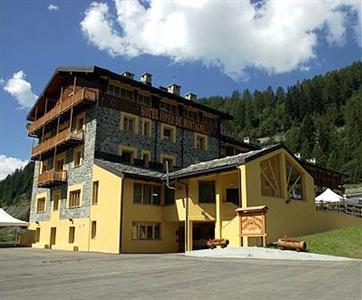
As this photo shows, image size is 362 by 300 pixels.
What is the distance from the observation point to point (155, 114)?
3284 cm

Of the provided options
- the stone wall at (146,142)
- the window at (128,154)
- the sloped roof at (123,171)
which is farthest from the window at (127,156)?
the sloped roof at (123,171)

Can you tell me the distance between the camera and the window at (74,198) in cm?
3044

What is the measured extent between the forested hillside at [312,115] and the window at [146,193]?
6638 centimetres

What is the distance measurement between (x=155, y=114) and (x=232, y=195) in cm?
1115

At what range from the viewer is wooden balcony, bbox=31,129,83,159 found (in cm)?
→ 3039

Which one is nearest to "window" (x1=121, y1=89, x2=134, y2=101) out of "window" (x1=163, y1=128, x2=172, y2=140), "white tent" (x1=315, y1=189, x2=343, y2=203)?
"window" (x1=163, y1=128, x2=172, y2=140)

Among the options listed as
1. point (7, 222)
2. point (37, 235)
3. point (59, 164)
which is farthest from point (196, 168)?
point (7, 222)

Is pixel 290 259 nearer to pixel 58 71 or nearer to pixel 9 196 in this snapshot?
pixel 58 71

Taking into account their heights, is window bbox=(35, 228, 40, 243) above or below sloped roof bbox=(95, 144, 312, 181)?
below

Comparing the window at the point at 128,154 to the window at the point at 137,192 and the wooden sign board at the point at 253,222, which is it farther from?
the wooden sign board at the point at 253,222

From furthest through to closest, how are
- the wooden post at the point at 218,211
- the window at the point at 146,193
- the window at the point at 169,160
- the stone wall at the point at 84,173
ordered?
the window at the point at 169,160 < the stone wall at the point at 84,173 < the window at the point at 146,193 < the wooden post at the point at 218,211

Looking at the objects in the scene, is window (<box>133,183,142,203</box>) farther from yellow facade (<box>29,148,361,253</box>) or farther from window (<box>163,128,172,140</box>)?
window (<box>163,128,172,140</box>)

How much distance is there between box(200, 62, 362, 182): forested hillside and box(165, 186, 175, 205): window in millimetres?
65991

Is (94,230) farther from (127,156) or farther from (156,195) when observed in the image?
(127,156)
